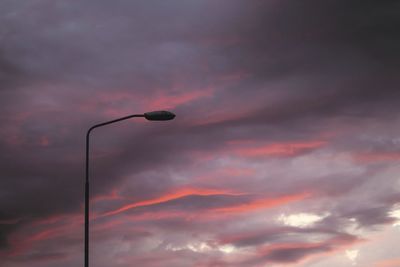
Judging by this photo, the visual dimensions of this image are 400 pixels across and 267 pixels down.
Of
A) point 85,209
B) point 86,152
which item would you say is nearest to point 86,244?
point 85,209

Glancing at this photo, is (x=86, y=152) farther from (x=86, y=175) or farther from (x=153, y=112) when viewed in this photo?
(x=153, y=112)

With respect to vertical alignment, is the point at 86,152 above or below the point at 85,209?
above

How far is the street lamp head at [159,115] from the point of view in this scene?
30469 millimetres

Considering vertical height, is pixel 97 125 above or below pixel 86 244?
above

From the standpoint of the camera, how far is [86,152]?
3222 cm

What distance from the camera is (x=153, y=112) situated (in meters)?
30.8

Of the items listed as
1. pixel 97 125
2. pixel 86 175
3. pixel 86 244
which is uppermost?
pixel 97 125

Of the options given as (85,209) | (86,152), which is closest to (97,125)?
(86,152)

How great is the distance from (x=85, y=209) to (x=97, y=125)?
11.6 ft

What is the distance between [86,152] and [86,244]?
3776mm

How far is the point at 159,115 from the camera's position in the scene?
101ft

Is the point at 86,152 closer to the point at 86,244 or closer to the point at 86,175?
the point at 86,175

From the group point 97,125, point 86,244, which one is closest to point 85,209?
point 86,244

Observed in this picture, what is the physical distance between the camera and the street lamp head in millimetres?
30469
